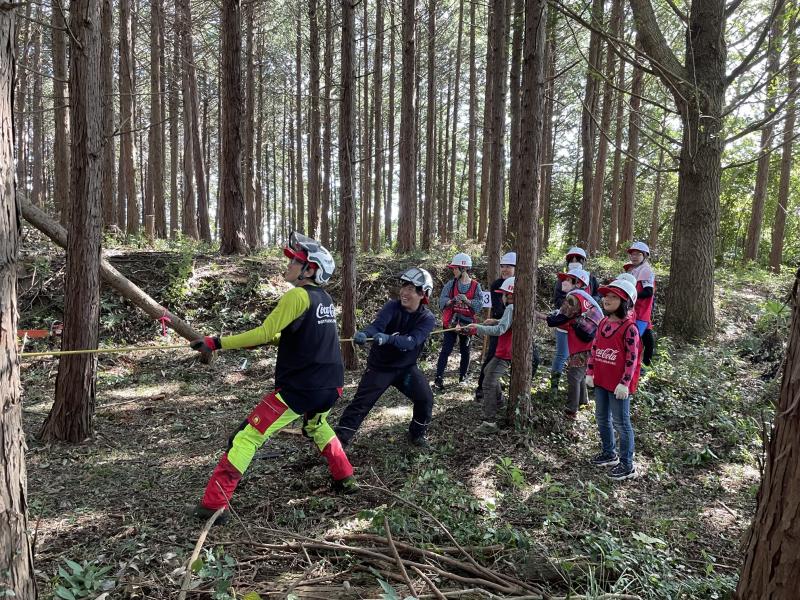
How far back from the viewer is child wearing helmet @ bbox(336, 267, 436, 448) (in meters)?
5.44

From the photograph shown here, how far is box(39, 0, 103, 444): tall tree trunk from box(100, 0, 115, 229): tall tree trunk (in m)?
3.47

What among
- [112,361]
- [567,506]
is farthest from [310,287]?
[112,361]

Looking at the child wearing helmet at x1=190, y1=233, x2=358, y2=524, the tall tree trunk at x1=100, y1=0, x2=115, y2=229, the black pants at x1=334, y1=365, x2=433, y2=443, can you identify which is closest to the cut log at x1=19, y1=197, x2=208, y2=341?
the child wearing helmet at x1=190, y1=233, x2=358, y2=524

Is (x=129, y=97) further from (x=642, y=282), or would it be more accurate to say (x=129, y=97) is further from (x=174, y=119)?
(x=642, y=282)

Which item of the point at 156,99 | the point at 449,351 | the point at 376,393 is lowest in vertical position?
the point at 449,351

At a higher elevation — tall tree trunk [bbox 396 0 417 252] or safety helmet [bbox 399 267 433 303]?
tall tree trunk [bbox 396 0 417 252]

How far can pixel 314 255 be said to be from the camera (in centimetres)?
436

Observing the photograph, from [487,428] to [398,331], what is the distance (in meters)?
1.74

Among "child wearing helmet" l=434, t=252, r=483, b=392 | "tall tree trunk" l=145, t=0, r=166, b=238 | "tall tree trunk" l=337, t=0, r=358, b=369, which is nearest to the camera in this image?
"tall tree trunk" l=337, t=0, r=358, b=369

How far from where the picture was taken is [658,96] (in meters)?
16.8

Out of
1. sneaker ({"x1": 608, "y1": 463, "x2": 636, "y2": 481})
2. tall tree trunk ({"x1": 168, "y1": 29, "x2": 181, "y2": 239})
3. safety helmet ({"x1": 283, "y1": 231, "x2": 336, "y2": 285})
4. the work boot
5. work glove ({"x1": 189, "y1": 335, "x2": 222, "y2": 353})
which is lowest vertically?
sneaker ({"x1": 608, "y1": 463, "x2": 636, "y2": 481})

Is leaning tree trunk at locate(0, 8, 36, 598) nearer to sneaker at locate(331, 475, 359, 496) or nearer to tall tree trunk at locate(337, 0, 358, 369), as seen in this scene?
sneaker at locate(331, 475, 359, 496)

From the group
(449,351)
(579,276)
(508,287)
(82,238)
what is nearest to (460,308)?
(449,351)

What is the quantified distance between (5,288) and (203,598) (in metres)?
2.06
